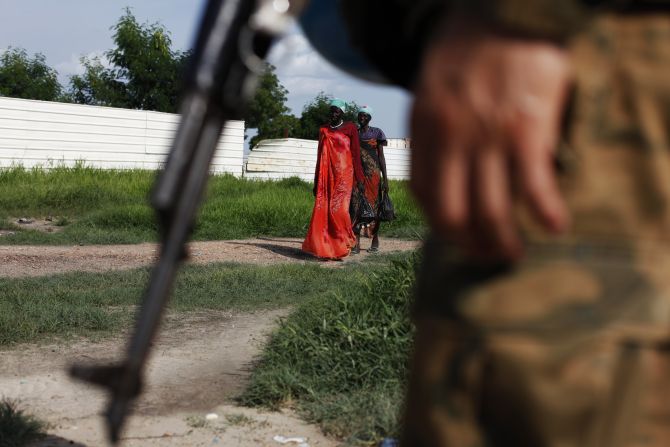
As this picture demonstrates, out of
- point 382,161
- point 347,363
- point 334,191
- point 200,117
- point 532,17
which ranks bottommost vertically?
point 347,363

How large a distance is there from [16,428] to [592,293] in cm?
276

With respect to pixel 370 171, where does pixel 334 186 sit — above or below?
below

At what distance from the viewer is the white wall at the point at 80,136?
60.9 ft

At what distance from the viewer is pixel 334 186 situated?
434 inches

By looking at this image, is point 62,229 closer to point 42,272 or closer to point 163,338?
point 42,272

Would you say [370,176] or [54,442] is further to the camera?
[370,176]

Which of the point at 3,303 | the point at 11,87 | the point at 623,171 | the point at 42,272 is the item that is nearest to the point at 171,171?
the point at 623,171

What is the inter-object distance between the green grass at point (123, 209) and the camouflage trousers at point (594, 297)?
400 inches

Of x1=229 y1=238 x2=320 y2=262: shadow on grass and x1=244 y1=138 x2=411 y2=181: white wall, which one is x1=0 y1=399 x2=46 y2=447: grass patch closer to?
x1=229 y1=238 x2=320 y2=262: shadow on grass

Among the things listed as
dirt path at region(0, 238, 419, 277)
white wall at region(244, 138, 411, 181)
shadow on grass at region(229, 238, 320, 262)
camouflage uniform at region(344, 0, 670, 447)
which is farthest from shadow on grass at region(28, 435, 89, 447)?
white wall at region(244, 138, 411, 181)

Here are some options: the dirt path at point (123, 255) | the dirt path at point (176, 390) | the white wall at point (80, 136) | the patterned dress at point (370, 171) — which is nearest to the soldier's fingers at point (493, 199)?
the dirt path at point (176, 390)

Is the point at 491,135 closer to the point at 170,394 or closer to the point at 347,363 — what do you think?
the point at 347,363

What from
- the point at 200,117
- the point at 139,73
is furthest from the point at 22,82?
the point at 200,117

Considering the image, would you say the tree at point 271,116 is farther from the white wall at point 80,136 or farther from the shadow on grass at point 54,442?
the shadow on grass at point 54,442
